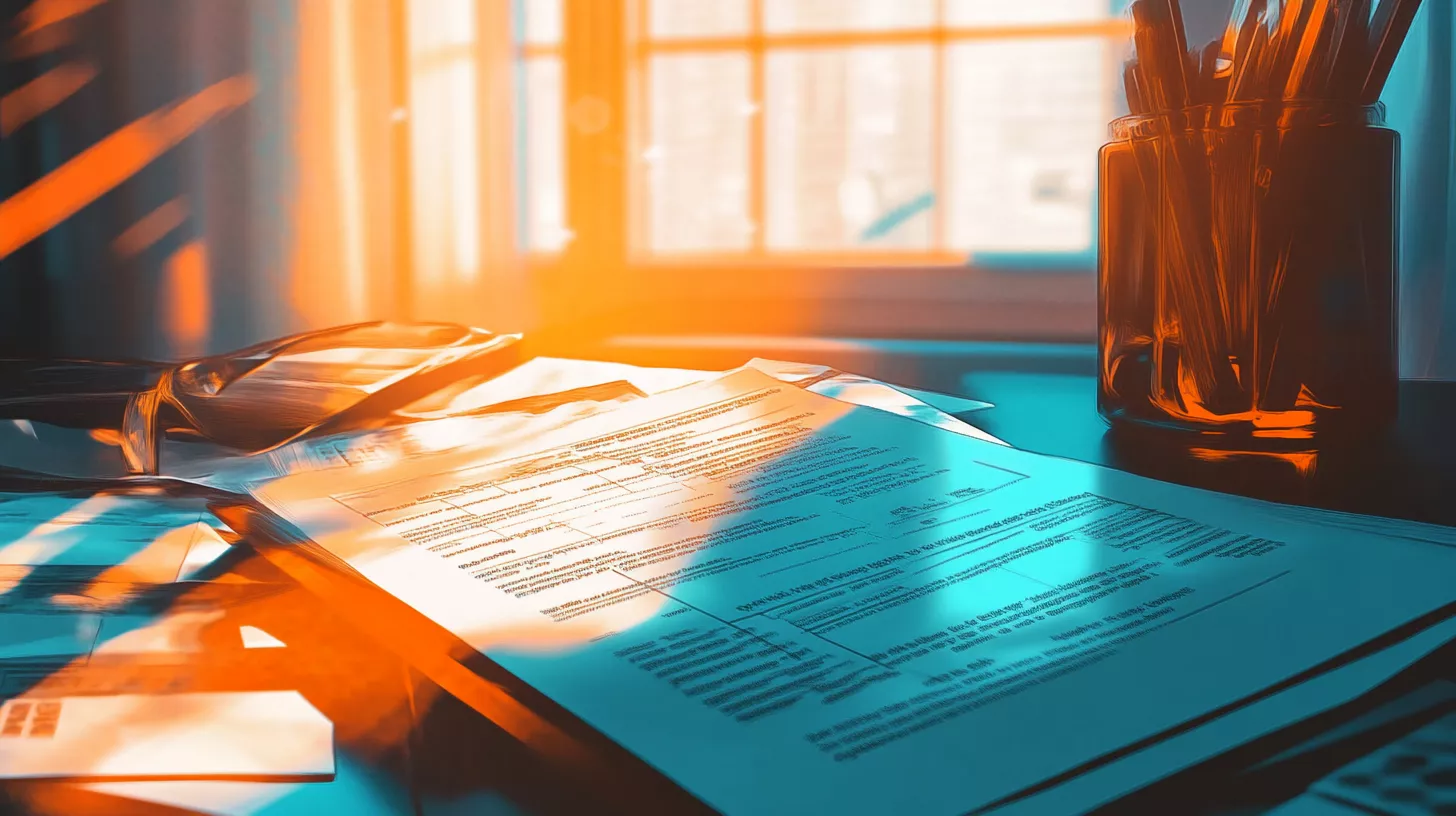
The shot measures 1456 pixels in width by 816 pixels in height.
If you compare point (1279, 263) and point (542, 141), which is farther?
point (542, 141)

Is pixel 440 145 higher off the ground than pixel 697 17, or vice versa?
pixel 697 17

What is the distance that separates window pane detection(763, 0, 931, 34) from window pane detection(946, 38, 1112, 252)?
64 millimetres

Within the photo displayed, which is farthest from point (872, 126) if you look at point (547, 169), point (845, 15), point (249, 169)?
point (249, 169)

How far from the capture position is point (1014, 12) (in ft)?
4.29

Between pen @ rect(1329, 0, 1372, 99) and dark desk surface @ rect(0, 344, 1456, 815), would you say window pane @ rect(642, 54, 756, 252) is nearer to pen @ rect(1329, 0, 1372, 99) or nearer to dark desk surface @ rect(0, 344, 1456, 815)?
dark desk surface @ rect(0, 344, 1456, 815)

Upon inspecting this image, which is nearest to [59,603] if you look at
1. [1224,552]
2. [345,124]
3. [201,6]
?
[1224,552]

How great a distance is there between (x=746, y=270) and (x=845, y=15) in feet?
1.11

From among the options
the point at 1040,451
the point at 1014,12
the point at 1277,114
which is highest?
the point at 1014,12

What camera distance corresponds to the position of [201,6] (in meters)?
1.38

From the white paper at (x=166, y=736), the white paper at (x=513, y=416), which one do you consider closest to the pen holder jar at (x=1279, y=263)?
the white paper at (x=513, y=416)

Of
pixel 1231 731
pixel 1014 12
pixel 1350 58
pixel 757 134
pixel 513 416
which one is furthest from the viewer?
pixel 757 134

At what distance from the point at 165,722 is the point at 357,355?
1.76 ft

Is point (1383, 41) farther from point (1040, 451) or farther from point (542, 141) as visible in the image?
point (542, 141)

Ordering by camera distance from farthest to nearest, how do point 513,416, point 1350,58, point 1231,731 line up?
point 513,416 → point 1350,58 → point 1231,731
